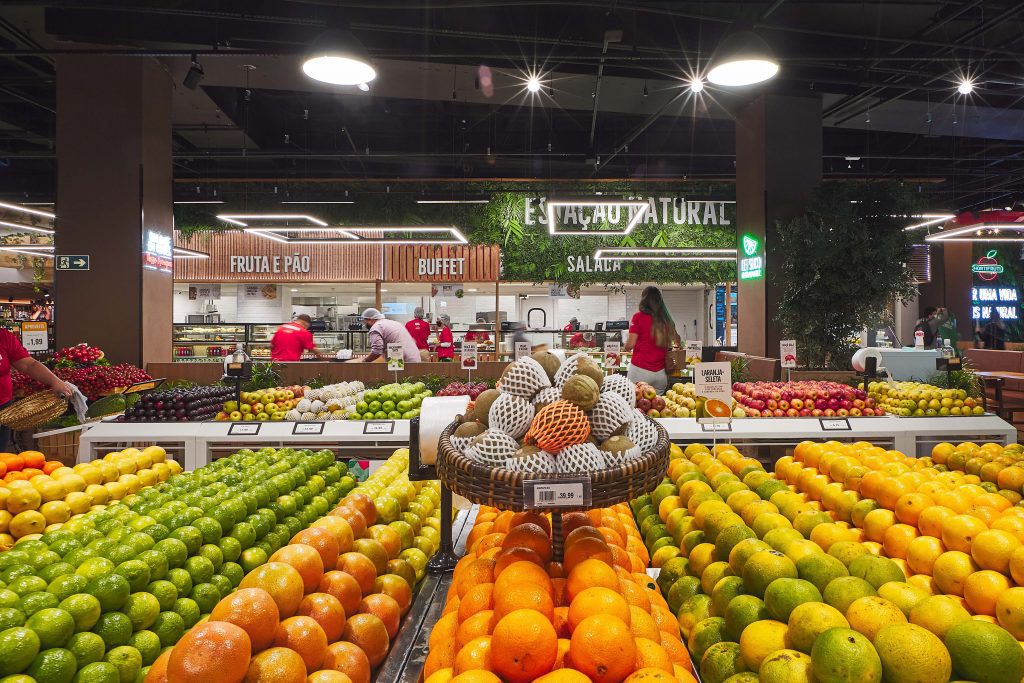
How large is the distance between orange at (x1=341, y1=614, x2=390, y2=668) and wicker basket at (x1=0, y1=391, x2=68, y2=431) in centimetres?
411

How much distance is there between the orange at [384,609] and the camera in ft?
5.87

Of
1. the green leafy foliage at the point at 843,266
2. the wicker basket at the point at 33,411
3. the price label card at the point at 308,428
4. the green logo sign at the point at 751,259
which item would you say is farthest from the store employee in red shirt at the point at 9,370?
the green logo sign at the point at 751,259

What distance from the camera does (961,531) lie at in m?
1.75

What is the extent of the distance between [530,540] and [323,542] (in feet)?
1.98

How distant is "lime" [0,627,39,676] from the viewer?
137 cm

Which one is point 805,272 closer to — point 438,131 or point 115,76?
point 438,131

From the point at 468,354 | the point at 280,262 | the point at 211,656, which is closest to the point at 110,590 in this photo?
the point at 211,656

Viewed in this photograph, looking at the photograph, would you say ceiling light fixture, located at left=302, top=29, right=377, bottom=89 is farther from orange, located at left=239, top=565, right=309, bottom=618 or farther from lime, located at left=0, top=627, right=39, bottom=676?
lime, located at left=0, top=627, right=39, bottom=676

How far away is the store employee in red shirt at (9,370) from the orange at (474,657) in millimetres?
4639

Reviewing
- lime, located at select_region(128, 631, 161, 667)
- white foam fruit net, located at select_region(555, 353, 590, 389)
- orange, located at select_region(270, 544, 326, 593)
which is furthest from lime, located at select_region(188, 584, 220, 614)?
white foam fruit net, located at select_region(555, 353, 590, 389)

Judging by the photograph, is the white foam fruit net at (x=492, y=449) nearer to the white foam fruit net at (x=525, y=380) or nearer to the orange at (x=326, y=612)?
the white foam fruit net at (x=525, y=380)

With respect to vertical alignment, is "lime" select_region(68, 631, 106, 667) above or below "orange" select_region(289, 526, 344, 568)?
below

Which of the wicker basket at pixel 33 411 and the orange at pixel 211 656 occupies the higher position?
the wicker basket at pixel 33 411

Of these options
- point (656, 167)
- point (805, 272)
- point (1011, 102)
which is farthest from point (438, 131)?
point (1011, 102)
